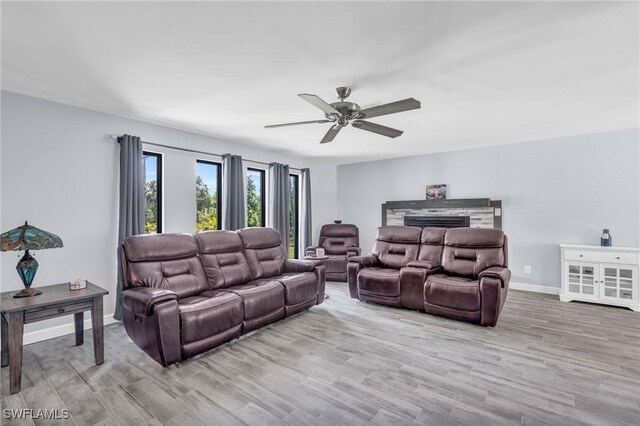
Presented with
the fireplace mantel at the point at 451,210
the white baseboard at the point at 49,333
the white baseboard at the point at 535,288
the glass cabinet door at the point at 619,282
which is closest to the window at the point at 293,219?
the fireplace mantel at the point at 451,210

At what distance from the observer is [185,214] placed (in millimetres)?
4441

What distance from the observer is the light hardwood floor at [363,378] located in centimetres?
199

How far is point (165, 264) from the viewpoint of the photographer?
3.23m

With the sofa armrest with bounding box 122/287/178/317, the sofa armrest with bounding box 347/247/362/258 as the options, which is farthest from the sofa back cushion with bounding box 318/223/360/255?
the sofa armrest with bounding box 122/287/178/317

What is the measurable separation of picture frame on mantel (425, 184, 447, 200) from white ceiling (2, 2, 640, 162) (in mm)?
2062

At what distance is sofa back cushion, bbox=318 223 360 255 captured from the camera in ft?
20.4

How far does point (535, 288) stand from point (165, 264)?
18.1 feet

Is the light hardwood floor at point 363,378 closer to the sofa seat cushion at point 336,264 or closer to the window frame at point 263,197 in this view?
the sofa seat cushion at point 336,264

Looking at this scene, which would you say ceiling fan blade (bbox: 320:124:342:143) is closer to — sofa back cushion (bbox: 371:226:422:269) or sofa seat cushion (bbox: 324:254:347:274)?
sofa back cushion (bbox: 371:226:422:269)

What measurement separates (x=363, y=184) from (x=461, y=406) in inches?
206

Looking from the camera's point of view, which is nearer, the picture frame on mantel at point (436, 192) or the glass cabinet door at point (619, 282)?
the glass cabinet door at point (619, 282)

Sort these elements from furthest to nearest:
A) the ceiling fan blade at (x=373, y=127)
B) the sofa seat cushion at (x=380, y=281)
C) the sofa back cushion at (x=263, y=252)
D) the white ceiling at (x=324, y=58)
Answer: the sofa seat cushion at (x=380, y=281)
the sofa back cushion at (x=263, y=252)
the ceiling fan blade at (x=373, y=127)
the white ceiling at (x=324, y=58)

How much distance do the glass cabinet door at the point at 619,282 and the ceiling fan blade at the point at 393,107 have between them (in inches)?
157

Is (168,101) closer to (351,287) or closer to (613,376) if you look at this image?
(351,287)
